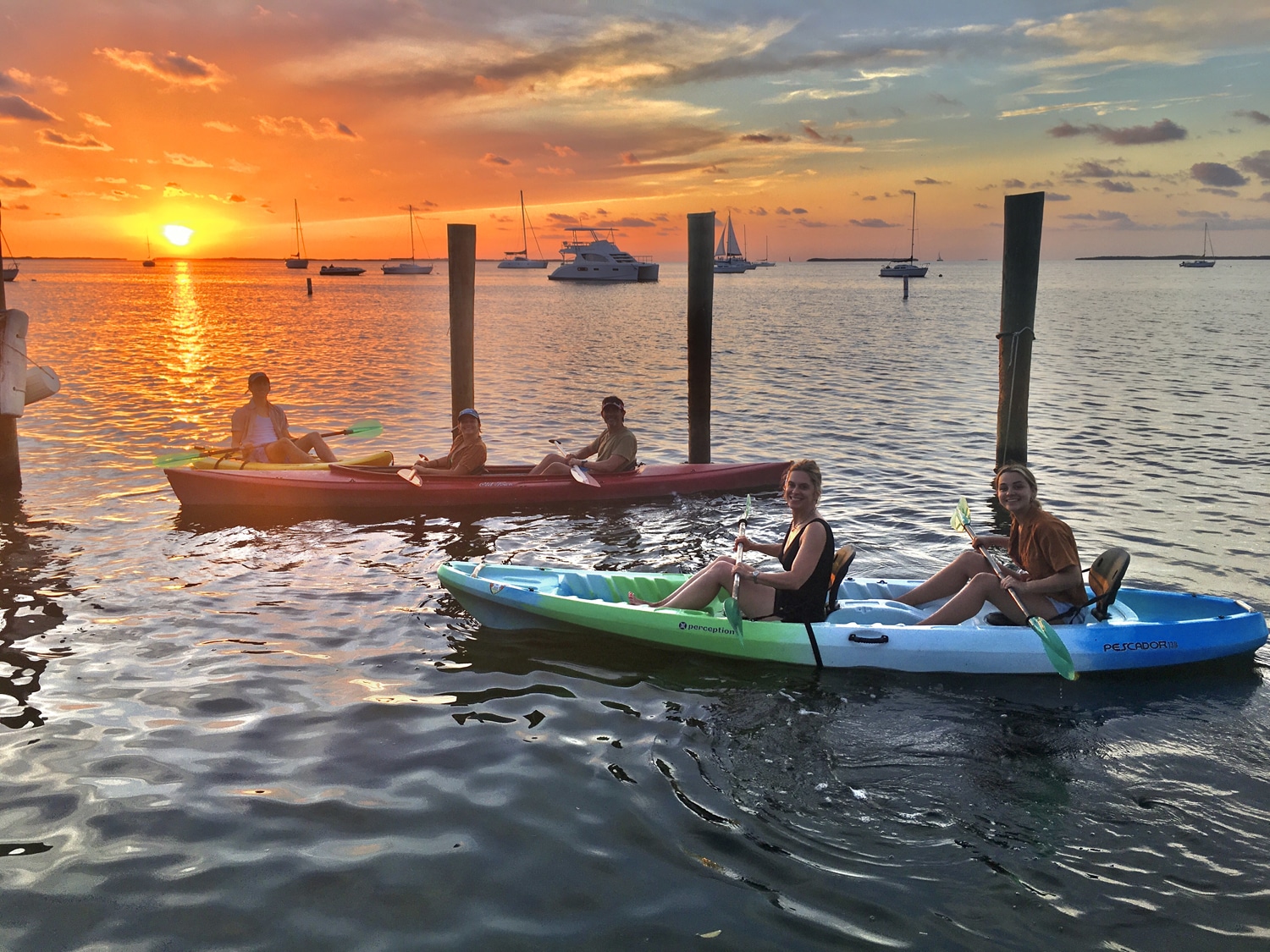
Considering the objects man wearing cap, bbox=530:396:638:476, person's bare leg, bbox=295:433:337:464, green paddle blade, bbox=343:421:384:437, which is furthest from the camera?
green paddle blade, bbox=343:421:384:437

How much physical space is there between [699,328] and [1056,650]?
7.61 metres

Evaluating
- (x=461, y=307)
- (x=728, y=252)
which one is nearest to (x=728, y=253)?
(x=728, y=252)

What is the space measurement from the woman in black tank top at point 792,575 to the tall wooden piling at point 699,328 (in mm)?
5847

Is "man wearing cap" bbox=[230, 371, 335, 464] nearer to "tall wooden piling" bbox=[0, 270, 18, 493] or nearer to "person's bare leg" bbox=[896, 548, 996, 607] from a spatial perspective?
"tall wooden piling" bbox=[0, 270, 18, 493]

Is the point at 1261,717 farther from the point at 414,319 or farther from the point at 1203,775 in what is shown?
the point at 414,319

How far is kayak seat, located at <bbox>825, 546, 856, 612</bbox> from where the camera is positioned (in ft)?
21.1

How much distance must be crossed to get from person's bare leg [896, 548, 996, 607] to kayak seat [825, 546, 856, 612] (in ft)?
2.19

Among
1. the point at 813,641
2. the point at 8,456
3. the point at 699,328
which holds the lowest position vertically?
the point at 813,641

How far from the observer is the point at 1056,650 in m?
5.80

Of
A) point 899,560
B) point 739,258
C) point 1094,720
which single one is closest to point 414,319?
point 899,560

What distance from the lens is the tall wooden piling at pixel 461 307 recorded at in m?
12.7

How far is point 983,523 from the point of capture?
10516mm

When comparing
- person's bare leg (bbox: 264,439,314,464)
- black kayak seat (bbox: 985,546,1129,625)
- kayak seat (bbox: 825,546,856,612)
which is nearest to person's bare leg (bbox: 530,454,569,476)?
person's bare leg (bbox: 264,439,314,464)

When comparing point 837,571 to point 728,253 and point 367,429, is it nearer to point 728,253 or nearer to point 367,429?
point 367,429
